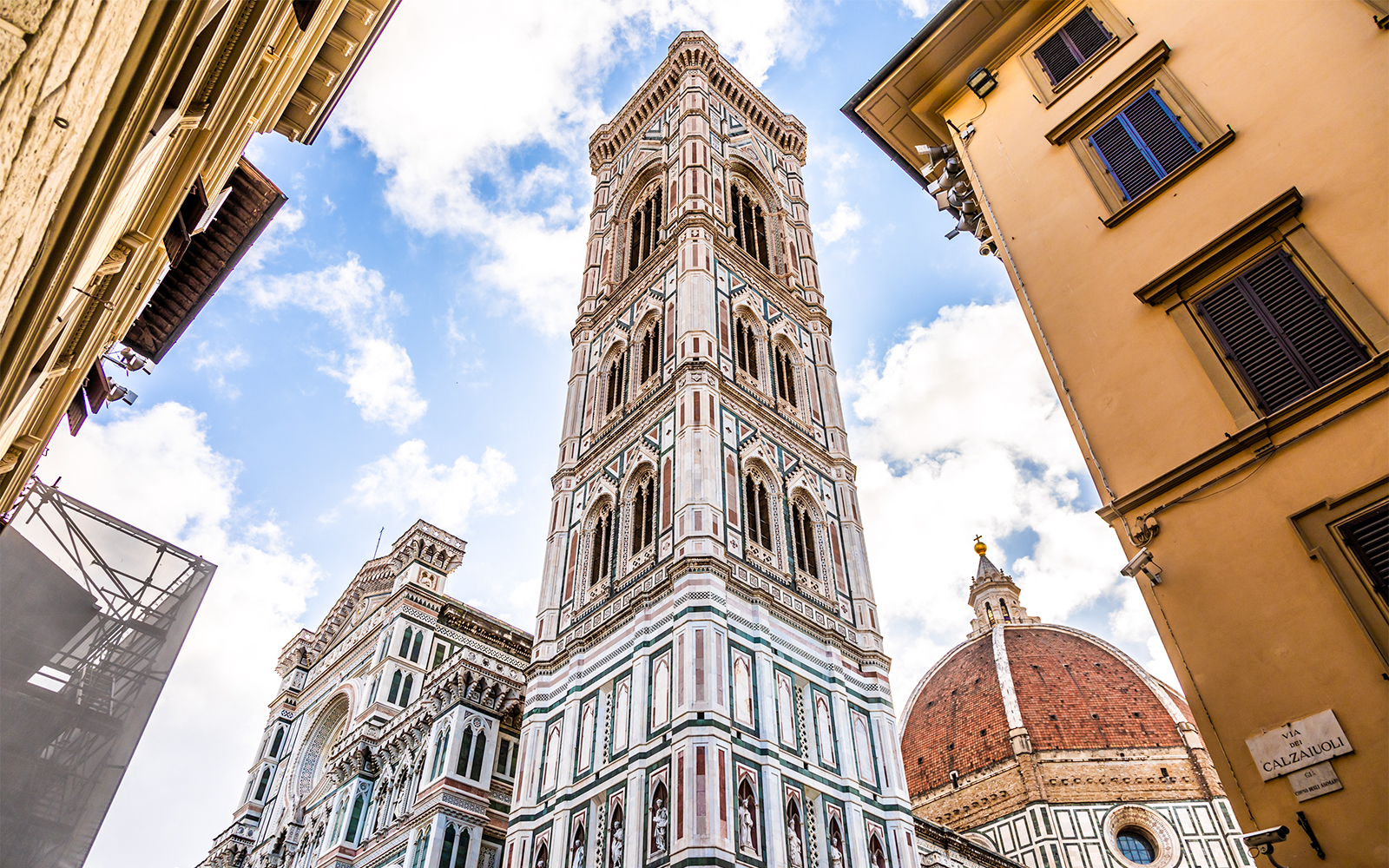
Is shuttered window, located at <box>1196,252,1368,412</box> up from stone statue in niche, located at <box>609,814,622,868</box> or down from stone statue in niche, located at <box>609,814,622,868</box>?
up

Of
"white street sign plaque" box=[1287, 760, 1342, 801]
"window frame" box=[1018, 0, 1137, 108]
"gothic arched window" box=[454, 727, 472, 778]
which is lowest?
"white street sign plaque" box=[1287, 760, 1342, 801]

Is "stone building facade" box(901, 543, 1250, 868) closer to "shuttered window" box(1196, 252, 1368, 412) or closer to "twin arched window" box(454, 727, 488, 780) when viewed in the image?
"twin arched window" box(454, 727, 488, 780)

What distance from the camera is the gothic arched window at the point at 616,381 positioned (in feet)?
75.3

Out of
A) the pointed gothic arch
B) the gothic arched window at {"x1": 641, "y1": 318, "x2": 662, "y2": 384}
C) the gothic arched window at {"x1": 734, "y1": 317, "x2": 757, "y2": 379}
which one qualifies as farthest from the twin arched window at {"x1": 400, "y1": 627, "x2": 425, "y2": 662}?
the gothic arched window at {"x1": 734, "y1": 317, "x2": 757, "y2": 379}

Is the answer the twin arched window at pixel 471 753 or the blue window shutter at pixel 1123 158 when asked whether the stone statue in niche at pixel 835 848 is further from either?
the blue window shutter at pixel 1123 158

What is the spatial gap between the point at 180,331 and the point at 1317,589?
13603mm

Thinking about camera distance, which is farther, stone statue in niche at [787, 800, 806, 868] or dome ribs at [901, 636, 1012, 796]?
dome ribs at [901, 636, 1012, 796]

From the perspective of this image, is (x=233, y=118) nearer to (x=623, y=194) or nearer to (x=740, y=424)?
(x=740, y=424)

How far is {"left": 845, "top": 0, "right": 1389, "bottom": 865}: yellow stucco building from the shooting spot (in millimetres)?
5289

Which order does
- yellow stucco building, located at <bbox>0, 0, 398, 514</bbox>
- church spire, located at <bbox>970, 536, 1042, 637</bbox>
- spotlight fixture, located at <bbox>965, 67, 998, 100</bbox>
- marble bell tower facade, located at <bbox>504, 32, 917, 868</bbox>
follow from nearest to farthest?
1. yellow stucco building, located at <bbox>0, 0, 398, 514</bbox>
2. spotlight fixture, located at <bbox>965, 67, 998, 100</bbox>
3. marble bell tower facade, located at <bbox>504, 32, 917, 868</bbox>
4. church spire, located at <bbox>970, 536, 1042, 637</bbox>

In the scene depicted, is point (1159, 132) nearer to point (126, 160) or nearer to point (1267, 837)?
point (1267, 837)

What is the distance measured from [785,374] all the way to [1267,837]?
18.7 m

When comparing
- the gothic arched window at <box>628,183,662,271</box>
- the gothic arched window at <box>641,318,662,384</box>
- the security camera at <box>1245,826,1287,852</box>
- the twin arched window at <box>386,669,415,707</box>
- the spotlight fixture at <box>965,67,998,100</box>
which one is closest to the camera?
the security camera at <box>1245,826,1287,852</box>

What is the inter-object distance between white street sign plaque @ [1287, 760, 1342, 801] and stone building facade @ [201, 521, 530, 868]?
16.1 metres
